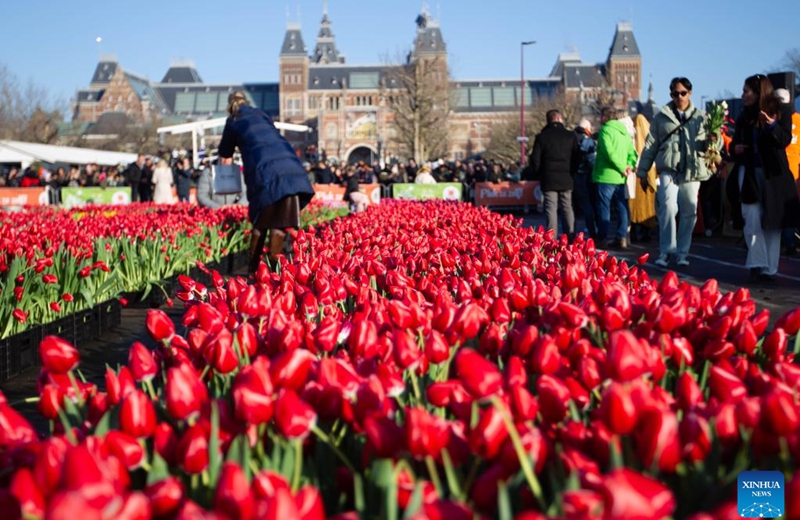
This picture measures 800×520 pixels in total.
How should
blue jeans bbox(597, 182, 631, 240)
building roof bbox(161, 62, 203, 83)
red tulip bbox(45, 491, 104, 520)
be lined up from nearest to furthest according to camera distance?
red tulip bbox(45, 491, 104, 520) < blue jeans bbox(597, 182, 631, 240) < building roof bbox(161, 62, 203, 83)

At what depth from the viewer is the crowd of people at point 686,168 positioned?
7.59 meters

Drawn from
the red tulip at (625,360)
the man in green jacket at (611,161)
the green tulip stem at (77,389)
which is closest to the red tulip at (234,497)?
the red tulip at (625,360)

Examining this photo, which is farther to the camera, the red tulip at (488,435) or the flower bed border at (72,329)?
the flower bed border at (72,329)

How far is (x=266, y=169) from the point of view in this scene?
7301 mm

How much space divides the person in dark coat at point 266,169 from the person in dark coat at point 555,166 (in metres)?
4.16

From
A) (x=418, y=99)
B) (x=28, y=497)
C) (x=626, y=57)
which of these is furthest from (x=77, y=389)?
(x=626, y=57)

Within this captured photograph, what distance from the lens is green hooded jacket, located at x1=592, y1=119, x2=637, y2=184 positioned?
11141mm

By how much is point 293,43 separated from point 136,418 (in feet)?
440

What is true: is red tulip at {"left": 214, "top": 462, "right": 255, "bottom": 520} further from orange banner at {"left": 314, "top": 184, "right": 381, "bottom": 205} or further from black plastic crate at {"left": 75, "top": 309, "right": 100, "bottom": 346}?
orange banner at {"left": 314, "top": 184, "right": 381, "bottom": 205}

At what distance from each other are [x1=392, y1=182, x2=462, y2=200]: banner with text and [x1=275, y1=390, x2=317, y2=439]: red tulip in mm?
23630

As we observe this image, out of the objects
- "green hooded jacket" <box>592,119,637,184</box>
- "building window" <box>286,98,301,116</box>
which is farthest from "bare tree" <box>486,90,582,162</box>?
"green hooded jacket" <box>592,119,637,184</box>

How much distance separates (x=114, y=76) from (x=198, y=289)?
5285 inches

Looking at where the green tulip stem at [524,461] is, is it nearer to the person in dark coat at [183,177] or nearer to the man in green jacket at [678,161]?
the man in green jacket at [678,161]

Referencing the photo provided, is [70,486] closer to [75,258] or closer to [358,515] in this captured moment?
[358,515]
